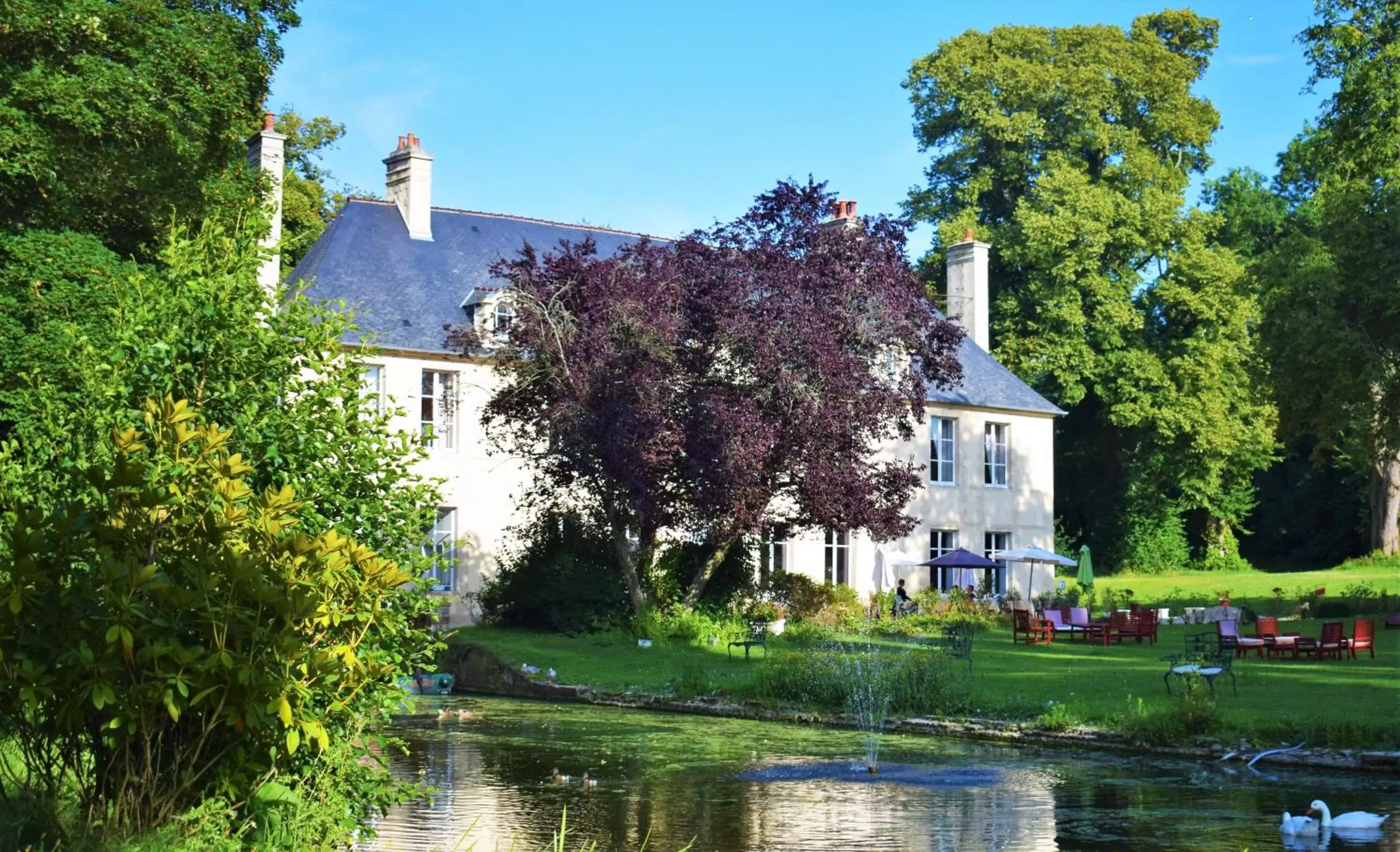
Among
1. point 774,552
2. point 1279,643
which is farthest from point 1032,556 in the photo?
point 1279,643

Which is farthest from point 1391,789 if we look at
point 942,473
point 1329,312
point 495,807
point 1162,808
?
point 942,473

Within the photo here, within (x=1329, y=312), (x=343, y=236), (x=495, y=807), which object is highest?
(x=343, y=236)

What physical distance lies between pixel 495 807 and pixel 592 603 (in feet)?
58.8

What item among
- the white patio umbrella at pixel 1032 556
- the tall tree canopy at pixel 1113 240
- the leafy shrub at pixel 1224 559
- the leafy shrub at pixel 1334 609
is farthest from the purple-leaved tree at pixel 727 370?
the leafy shrub at pixel 1224 559

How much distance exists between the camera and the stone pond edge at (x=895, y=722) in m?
15.5

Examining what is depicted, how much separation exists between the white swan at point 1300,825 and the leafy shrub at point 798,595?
75.8 feet

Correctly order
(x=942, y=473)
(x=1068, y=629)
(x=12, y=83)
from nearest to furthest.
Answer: (x=12, y=83), (x=1068, y=629), (x=942, y=473)

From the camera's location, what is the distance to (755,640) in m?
27.9

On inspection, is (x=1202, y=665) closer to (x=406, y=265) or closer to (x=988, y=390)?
(x=406, y=265)

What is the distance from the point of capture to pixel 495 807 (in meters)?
13.2

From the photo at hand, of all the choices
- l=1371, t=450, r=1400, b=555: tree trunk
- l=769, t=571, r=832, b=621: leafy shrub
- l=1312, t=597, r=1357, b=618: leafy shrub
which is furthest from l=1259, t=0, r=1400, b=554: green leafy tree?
l=1371, t=450, r=1400, b=555: tree trunk

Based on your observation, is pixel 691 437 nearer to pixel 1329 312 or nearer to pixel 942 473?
pixel 1329 312

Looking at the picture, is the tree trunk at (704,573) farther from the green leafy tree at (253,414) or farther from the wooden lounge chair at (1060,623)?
the green leafy tree at (253,414)

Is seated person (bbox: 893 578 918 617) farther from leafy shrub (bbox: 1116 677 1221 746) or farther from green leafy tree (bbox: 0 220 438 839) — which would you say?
green leafy tree (bbox: 0 220 438 839)
